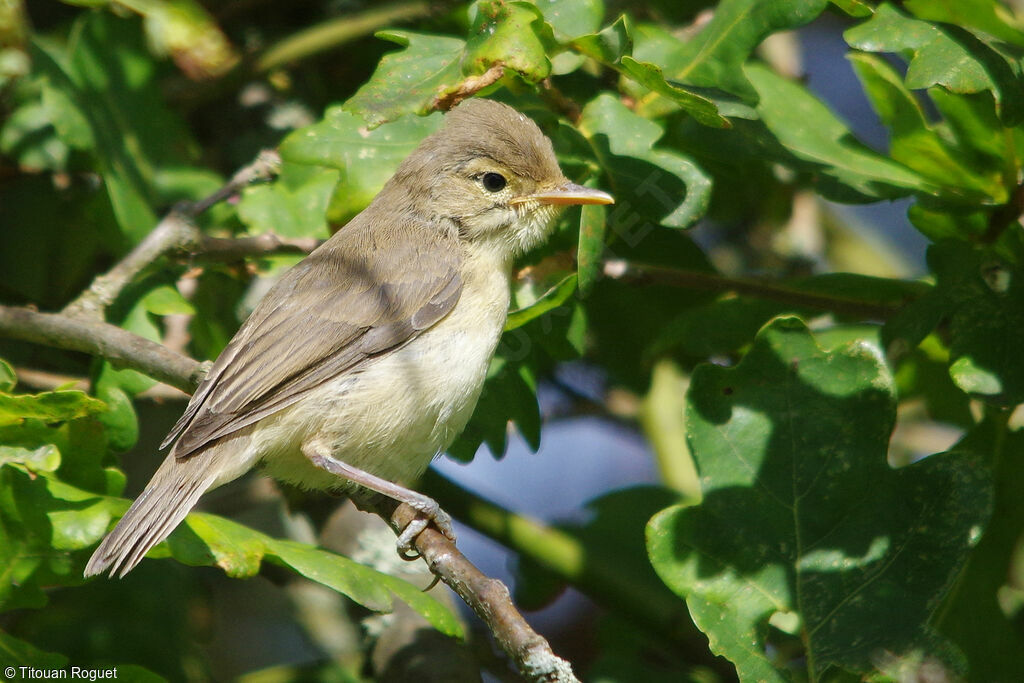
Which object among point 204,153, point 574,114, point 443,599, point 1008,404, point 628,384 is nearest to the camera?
point 1008,404

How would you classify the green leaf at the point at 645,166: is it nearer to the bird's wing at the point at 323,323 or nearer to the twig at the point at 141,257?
the bird's wing at the point at 323,323

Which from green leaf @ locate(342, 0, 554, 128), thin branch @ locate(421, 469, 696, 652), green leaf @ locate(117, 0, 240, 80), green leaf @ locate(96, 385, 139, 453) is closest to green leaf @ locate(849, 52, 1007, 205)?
green leaf @ locate(342, 0, 554, 128)

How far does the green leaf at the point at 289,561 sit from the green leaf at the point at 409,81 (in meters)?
1.12

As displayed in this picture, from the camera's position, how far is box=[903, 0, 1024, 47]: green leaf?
2904 millimetres

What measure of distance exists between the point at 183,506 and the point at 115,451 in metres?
0.35

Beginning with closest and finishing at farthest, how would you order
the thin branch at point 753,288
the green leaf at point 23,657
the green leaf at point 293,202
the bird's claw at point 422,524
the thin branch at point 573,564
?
the green leaf at point 23,657 < the bird's claw at point 422,524 < the thin branch at point 753,288 < the green leaf at point 293,202 < the thin branch at point 573,564

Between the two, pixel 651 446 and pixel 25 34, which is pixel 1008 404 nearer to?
pixel 651 446

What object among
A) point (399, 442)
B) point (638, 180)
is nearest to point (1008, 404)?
point (638, 180)

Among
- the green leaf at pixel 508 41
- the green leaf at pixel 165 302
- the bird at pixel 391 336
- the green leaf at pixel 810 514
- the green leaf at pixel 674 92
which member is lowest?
the green leaf at pixel 810 514

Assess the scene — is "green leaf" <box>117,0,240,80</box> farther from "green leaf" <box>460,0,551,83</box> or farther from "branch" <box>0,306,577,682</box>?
"green leaf" <box>460,0,551,83</box>

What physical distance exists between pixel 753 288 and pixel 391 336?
1154mm

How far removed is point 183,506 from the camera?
2.78 m

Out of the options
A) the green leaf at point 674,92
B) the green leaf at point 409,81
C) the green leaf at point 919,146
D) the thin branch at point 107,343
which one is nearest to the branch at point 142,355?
the thin branch at point 107,343

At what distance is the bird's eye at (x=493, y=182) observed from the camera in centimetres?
356
